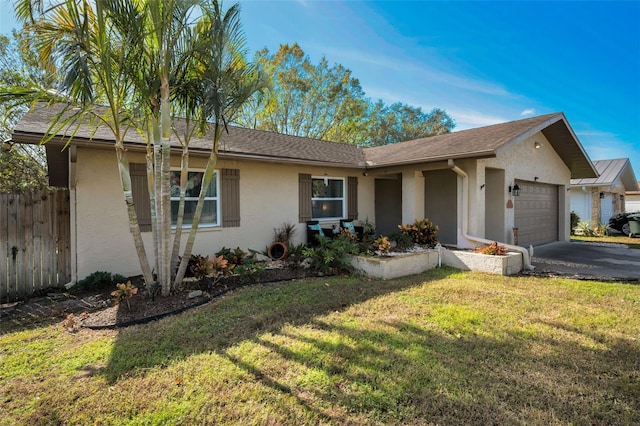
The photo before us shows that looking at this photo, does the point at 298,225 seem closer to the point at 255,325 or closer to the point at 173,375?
the point at 255,325

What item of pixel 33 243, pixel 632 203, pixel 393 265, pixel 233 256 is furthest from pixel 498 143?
pixel 632 203

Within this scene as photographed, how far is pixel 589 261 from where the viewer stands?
345 inches

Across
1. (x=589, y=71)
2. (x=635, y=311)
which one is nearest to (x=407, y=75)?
(x=589, y=71)

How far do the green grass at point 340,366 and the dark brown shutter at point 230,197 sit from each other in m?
3.09

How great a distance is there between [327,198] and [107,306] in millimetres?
6644

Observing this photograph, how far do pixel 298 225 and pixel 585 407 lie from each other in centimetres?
736

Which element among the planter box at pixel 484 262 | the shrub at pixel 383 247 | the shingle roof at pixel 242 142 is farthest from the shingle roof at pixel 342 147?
the shrub at pixel 383 247

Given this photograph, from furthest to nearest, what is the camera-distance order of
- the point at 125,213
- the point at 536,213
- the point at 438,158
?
1. the point at 536,213
2. the point at 438,158
3. the point at 125,213

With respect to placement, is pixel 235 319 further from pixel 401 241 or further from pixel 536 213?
pixel 536 213

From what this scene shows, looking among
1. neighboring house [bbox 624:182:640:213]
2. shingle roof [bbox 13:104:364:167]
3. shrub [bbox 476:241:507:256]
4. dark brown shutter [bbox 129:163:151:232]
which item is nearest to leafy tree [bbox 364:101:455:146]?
neighboring house [bbox 624:182:640:213]

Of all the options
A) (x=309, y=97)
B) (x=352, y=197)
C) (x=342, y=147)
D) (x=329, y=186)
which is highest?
(x=309, y=97)

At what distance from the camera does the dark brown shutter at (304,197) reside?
9.28m

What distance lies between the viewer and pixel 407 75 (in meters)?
14.0

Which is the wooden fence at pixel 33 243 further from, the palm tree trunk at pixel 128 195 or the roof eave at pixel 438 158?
the roof eave at pixel 438 158
